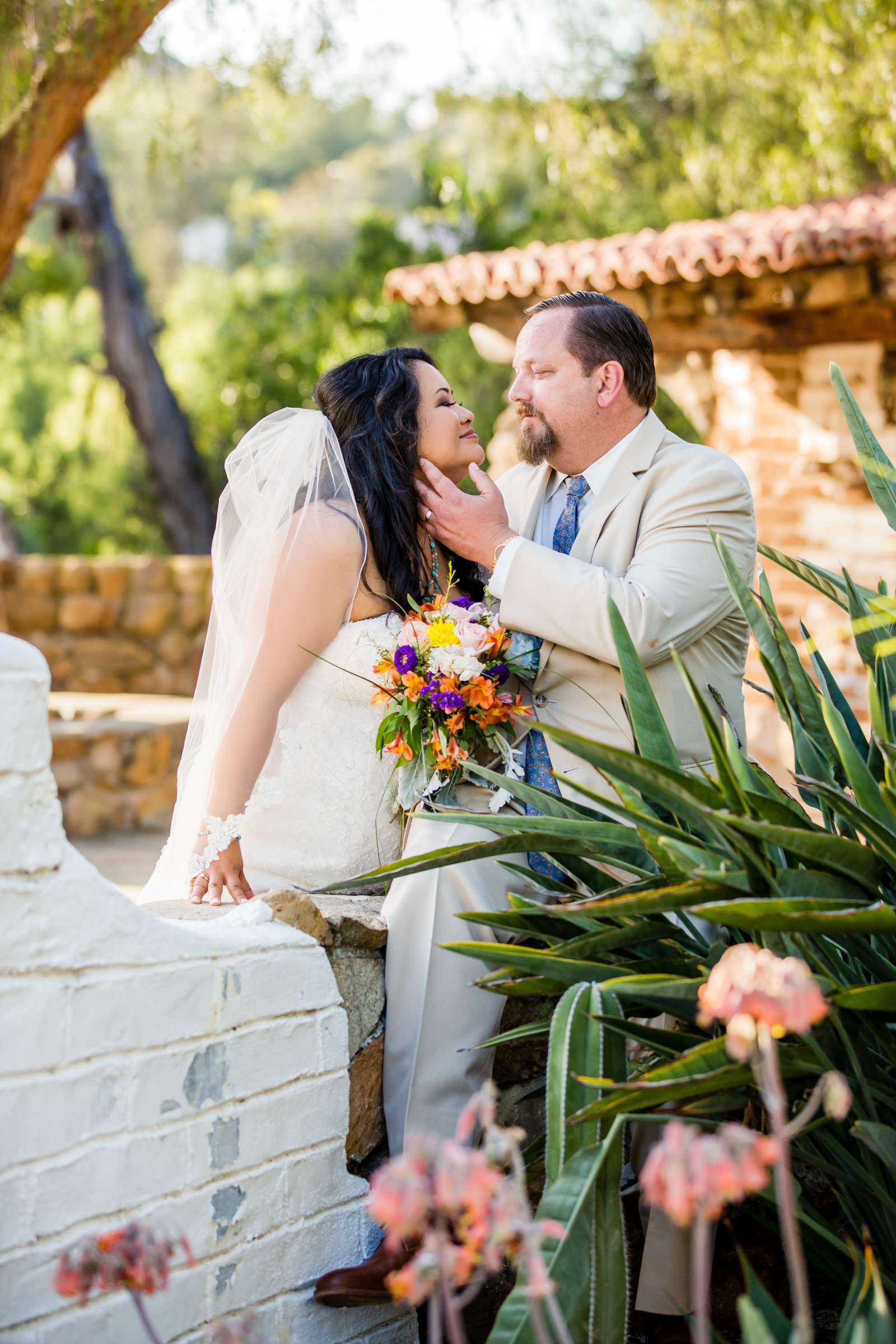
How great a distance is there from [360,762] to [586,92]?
1013 cm

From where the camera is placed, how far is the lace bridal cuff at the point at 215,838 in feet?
9.25

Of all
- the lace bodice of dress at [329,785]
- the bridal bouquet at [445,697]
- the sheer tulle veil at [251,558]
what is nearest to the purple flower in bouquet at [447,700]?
the bridal bouquet at [445,697]

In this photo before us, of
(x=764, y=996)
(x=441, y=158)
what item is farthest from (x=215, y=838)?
(x=441, y=158)

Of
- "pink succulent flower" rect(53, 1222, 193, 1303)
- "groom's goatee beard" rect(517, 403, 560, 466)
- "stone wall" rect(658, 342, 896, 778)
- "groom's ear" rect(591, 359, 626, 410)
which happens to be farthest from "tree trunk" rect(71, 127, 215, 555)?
"pink succulent flower" rect(53, 1222, 193, 1303)

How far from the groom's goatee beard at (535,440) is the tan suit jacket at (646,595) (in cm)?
22

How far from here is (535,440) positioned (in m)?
3.22

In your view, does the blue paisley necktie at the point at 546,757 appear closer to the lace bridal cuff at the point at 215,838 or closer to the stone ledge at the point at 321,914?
the stone ledge at the point at 321,914

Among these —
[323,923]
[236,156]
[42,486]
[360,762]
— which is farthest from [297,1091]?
[236,156]

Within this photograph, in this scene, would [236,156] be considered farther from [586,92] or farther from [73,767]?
[73,767]

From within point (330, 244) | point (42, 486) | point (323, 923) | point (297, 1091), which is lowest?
point (297, 1091)

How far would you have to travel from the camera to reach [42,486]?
2138cm

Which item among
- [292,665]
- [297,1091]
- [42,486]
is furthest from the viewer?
[42,486]

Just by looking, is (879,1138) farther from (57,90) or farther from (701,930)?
(57,90)

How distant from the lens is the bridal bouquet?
2.64 meters
